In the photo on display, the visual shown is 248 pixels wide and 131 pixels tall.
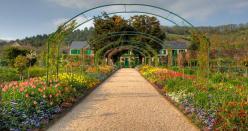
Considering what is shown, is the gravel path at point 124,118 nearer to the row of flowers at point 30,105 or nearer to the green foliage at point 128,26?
the row of flowers at point 30,105

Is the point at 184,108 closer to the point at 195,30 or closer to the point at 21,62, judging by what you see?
the point at 195,30

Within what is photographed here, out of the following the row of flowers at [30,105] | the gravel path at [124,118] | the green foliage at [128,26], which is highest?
the green foliage at [128,26]

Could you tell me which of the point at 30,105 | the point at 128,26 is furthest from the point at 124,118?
the point at 128,26

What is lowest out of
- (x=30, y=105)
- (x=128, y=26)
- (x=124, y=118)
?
(x=124, y=118)

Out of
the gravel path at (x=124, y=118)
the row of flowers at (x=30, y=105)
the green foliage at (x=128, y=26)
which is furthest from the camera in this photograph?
the green foliage at (x=128, y=26)

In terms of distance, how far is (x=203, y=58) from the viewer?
49.1 feet

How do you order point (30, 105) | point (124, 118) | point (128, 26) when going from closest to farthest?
point (30, 105), point (124, 118), point (128, 26)

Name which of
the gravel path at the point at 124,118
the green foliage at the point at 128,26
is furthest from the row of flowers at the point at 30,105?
the green foliage at the point at 128,26

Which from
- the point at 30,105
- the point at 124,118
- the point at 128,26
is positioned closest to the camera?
the point at 30,105

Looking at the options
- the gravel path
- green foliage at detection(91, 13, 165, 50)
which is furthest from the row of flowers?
green foliage at detection(91, 13, 165, 50)

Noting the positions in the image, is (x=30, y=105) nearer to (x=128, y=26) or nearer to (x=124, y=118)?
(x=124, y=118)

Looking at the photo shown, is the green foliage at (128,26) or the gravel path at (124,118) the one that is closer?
the gravel path at (124,118)

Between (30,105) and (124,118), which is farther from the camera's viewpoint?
(124,118)

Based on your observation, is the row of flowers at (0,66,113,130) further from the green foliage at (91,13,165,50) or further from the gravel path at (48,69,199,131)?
the green foliage at (91,13,165,50)
